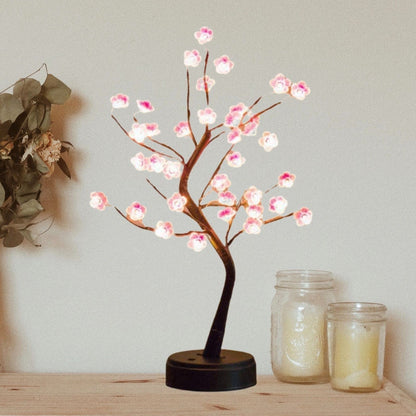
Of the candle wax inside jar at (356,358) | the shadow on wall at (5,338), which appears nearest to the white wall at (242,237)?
the shadow on wall at (5,338)

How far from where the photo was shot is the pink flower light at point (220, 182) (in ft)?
4.30

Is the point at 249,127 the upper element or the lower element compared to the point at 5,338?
upper

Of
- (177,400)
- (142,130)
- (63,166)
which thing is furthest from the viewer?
(63,166)

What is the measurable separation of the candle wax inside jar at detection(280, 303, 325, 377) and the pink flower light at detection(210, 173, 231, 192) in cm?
29

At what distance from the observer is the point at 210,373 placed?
122cm

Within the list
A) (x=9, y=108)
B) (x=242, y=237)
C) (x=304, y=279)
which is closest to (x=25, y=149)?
(x=9, y=108)

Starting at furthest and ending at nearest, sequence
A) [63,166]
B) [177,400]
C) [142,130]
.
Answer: [63,166]
[142,130]
[177,400]

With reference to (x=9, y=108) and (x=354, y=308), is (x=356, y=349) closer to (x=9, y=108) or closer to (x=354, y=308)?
(x=354, y=308)

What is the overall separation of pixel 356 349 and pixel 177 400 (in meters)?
0.36

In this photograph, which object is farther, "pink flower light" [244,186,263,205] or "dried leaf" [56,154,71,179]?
"dried leaf" [56,154,71,179]

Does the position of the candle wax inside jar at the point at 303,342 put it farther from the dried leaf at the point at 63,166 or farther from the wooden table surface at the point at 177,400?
the dried leaf at the point at 63,166

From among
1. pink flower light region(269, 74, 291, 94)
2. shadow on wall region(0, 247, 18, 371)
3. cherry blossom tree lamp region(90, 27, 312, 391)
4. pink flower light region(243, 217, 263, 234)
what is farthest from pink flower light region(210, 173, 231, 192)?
shadow on wall region(0, 247, 18, 371)

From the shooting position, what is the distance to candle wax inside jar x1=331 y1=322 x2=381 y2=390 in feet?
4.04

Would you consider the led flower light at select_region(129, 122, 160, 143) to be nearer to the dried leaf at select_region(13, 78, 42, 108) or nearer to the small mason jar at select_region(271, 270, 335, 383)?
the dried leaf at select_region(13, 78, 42, 108)
